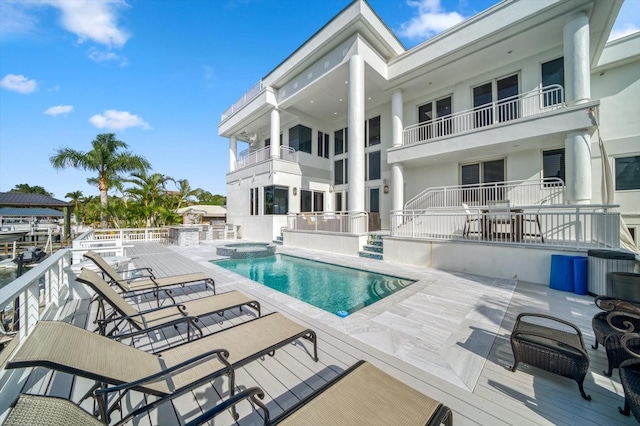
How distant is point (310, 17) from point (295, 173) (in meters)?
9.82

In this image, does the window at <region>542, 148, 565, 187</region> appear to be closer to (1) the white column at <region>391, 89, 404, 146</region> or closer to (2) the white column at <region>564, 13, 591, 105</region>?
(2) the white column at <region>564, 13, 591, 105</region>

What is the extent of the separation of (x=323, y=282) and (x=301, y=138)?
38.1 ft

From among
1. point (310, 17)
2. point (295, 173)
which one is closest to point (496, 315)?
point (295, 173)

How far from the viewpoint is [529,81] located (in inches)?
380

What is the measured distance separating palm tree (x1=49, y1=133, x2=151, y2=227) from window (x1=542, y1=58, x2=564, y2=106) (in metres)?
24.8

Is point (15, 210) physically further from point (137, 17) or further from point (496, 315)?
point (496, 315)

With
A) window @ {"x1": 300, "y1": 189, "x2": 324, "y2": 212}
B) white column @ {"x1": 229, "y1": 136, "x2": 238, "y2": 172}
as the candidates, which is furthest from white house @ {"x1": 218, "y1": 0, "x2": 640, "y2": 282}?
white column @ {"x1": 229, "y1": 136, "x2": 238, "y2": 172}

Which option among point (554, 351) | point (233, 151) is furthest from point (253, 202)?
point (554, 351)

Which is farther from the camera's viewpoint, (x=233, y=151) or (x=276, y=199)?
(x=233, y=151)

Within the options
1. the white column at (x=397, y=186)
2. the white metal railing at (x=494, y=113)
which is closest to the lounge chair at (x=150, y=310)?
the white column at (x=397, y=186)

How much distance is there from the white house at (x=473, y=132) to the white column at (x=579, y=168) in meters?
0.03

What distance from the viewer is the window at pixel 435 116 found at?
11461 millimetres

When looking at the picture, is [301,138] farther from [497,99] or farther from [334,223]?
[497,99]

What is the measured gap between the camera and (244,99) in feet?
57.1
